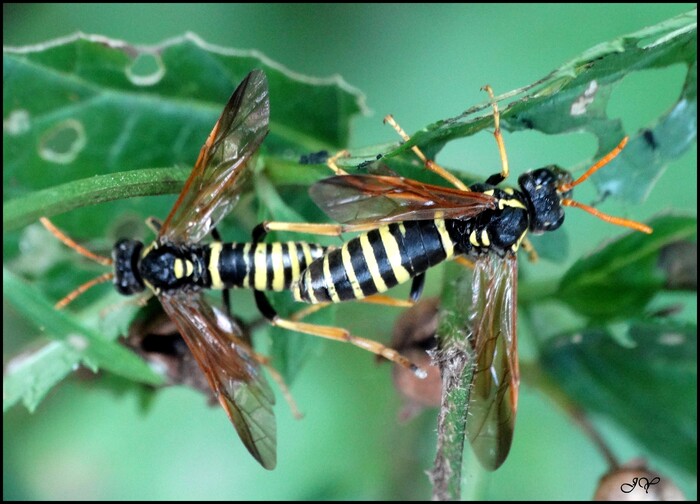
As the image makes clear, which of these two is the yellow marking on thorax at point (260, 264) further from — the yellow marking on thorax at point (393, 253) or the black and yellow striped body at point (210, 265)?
the yellow marking on thorax at point (393, 253)

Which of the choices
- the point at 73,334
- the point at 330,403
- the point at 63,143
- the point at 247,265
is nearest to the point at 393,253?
the point at 247,265

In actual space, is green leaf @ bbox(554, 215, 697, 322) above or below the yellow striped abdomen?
above

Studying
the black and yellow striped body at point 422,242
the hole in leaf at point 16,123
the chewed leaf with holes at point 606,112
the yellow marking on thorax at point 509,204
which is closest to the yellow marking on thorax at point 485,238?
the black and yellow striped body at point 422,242

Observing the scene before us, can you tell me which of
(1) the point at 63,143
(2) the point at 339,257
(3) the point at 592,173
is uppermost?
(1) the point at 63,143

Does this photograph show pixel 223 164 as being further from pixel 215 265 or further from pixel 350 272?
pixel 350 272

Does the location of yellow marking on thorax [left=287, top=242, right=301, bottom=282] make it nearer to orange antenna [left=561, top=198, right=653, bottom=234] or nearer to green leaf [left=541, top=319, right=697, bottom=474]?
orange antenna [left=561, top=198, right=653, bottom=234]

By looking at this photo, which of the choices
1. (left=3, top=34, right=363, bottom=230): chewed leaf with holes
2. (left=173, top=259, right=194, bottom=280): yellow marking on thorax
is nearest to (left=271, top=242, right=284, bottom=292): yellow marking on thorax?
(left=173, top=259, right=194, bottom=280): yellow marking on thorax
